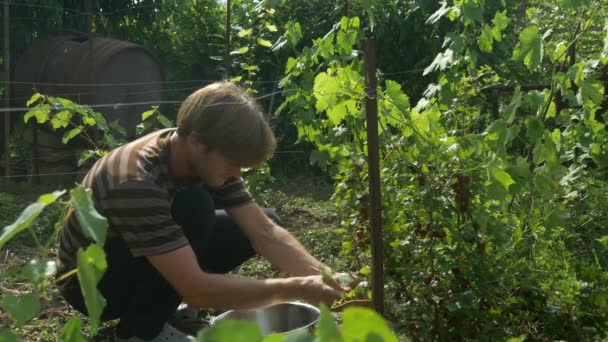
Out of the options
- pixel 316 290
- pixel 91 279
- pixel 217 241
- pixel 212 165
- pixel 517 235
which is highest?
pixel 91 279

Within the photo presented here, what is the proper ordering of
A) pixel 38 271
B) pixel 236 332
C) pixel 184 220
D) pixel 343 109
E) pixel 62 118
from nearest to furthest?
pixel 236 332, pixel 38 271, pixel 343 109, pixel 184 220, pixel 62 118

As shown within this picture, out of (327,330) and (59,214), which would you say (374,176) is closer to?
(327,330)

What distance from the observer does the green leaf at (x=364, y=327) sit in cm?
52

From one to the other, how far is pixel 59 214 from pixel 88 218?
352 centimetres

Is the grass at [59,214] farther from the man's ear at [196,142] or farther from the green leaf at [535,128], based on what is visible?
the green leaf at [535,128]

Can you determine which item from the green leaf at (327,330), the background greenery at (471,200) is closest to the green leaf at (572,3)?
A: the background greenery at (471,200)

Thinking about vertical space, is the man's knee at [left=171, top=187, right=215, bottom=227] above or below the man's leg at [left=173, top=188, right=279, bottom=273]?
above

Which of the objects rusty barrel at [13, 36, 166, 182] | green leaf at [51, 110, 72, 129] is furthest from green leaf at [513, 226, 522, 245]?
rusty barrel at [13, 36, 166, 182]

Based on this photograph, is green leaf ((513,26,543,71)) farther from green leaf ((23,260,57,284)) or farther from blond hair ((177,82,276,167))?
green leaf ((23,260,57,284))

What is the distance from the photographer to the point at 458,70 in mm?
2631

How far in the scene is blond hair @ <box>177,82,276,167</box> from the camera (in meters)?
2.10

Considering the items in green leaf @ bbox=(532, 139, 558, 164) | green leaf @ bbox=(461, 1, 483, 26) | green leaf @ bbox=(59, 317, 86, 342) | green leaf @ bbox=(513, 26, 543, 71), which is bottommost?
green leaf @ bbox=(532, 139, 558, 164)

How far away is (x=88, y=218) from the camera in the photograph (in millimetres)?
782

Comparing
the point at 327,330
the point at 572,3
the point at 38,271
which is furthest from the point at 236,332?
the point at 572,3
